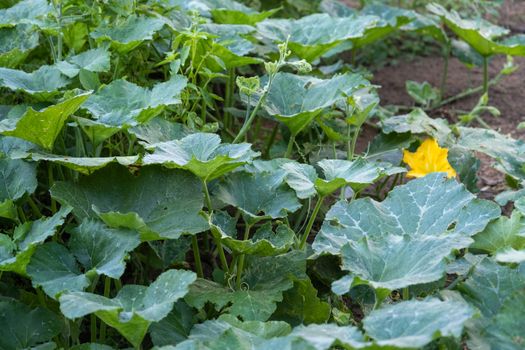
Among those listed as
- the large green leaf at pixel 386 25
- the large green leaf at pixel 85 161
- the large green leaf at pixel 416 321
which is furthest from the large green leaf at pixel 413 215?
the large green leaf at pixel 386 25

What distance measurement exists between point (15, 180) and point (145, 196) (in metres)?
0.32

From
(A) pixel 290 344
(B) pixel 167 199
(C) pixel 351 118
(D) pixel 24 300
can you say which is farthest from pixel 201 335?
(C) pixel 351 118

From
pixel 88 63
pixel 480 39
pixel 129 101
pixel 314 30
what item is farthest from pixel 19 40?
pixel 480 39

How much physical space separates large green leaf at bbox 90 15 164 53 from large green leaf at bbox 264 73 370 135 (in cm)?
41

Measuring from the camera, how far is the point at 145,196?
2.12m

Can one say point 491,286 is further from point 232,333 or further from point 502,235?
point 232,333

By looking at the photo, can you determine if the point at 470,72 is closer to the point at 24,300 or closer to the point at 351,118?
the point at 351,118

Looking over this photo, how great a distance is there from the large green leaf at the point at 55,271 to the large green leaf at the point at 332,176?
0.58 m

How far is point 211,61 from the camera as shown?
257 centimetres

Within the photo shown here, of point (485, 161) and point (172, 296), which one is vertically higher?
point (172, 296)

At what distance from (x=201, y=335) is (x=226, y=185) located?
507 mm

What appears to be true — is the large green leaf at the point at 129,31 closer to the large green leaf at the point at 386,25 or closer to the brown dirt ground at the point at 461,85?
the large green leaf at the point at 386,25

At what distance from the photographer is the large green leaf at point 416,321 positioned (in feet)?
4.81

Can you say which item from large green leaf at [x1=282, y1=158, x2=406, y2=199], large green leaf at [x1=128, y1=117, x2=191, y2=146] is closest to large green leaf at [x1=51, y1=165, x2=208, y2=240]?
large green leaf at [x1=128, y1=117, x2=191, y2=146]
